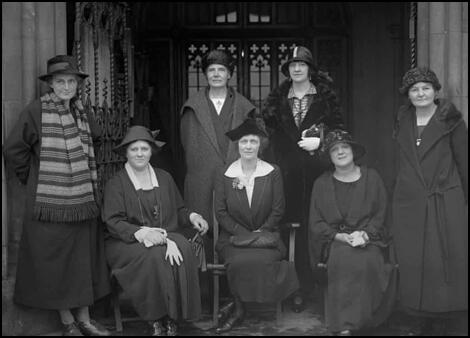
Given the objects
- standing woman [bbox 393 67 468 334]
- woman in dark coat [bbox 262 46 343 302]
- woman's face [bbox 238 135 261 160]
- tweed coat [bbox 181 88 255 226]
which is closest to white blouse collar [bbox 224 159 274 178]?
woman's face [bbox 238 135 261 160]

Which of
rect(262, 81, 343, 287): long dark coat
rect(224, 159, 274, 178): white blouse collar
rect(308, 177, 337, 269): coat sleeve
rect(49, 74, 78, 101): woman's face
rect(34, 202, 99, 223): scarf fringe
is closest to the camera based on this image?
rect(34, 202, 99, 223): scarf fringe

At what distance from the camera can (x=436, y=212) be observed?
19.5 feet

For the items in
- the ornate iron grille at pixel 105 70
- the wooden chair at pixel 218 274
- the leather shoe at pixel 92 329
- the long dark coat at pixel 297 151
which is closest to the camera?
the leather shoe at pixel 92 329

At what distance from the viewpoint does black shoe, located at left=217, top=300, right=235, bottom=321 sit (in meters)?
6.40

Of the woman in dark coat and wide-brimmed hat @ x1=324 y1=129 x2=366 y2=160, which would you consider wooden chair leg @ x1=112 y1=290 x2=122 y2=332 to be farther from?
wide-brimmed hat @ x1=324 y1=129 x2=366 y2=160

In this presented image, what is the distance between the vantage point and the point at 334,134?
6309 millimetres

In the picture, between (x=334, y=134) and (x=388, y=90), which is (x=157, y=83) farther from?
(x=334, y=134)

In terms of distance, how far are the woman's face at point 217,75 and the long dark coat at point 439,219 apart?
1.62m

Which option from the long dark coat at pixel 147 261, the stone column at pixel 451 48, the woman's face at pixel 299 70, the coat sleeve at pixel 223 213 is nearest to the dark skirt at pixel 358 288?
the coat sleeve at pixel 223 213

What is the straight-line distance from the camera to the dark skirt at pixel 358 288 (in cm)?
593

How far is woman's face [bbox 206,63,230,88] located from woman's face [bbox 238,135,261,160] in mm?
622

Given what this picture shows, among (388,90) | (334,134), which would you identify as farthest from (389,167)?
(334,134)

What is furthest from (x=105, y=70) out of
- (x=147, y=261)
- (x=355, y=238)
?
(x=355, y=238)

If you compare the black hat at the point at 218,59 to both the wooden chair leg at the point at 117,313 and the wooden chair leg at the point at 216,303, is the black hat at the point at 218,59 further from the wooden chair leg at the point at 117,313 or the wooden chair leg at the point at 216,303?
the wooden chair leg at the point at 117,313
